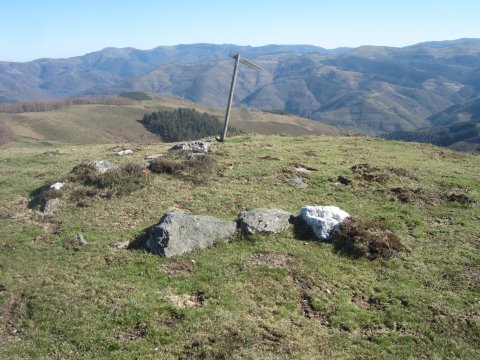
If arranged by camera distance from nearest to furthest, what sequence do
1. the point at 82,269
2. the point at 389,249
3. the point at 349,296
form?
the point at 349,296 → the point at 82,269 → the point at 389,249

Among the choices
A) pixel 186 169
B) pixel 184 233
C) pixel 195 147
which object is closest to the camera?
pixel 184 233

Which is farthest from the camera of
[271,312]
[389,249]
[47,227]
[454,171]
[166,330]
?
[454,171]

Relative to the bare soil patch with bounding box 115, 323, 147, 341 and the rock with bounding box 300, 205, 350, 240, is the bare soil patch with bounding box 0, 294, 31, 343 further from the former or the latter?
the rock with bounding box 300, 205, 350, 240

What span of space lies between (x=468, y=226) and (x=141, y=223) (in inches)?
703

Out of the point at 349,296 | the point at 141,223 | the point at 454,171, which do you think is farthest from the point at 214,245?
the point at 454,171

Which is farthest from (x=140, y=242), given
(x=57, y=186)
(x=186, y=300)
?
(x=57, y=186)

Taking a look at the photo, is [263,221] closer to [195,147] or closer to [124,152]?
[195,147]

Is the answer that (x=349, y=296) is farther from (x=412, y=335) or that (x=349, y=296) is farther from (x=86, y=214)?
(x=86, y=214)

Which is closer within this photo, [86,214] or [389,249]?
[389,249]

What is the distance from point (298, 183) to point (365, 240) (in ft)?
31.1

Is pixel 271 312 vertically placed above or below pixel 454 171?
below

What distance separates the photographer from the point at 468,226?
22.7m

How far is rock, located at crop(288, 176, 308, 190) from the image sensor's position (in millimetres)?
28153

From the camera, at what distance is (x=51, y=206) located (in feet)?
79.0
